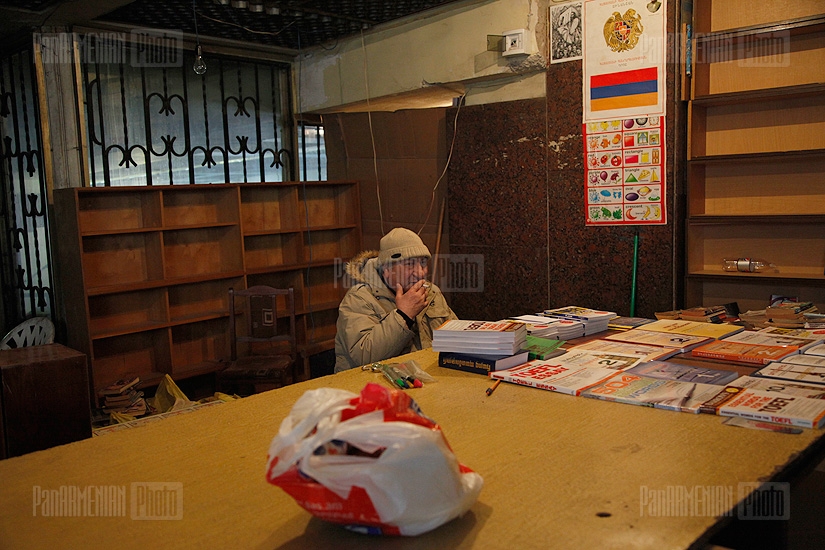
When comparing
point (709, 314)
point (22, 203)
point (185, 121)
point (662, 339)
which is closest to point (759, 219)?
point (709, 314)

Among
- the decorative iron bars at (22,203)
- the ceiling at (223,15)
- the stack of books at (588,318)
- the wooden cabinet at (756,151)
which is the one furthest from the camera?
the decorative iron bars at (22,203)

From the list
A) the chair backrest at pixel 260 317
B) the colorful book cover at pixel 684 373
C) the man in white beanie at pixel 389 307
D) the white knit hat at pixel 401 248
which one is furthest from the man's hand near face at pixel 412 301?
the chair backrest at pixel 260 317

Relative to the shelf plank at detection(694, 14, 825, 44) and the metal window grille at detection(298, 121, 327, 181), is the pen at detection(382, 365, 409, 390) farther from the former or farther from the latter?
the metal window grille at detection(298, 121, 327, 181)

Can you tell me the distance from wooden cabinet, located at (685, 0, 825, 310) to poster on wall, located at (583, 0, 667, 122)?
0.17 metres

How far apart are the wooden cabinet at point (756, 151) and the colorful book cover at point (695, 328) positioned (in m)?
0.49

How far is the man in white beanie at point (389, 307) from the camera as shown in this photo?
2.68 m

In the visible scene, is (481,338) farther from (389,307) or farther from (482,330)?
(389,307)

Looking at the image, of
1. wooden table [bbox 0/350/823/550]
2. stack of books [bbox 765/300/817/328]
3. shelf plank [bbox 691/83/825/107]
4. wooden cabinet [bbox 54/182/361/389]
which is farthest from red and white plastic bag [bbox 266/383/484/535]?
wooden cabinet [bbox 54/182/361/389]

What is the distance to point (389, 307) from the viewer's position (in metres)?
2.88

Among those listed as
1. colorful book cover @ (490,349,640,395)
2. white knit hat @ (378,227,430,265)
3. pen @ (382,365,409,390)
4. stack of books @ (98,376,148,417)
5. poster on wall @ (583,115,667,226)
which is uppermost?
poster on wall @ (583,115,667,226)

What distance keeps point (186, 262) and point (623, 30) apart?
9.93 feet

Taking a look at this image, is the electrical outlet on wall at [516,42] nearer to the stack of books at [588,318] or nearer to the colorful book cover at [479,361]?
the stack of books at [588,318]

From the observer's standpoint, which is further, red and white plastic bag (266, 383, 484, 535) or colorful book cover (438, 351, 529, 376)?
colorful book cover (438, 351, 529, 376)

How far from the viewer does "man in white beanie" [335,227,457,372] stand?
2.68m
